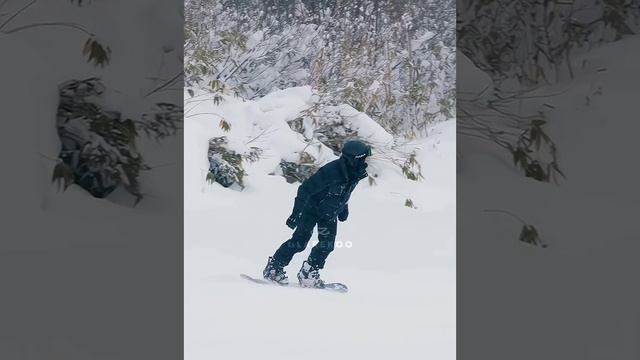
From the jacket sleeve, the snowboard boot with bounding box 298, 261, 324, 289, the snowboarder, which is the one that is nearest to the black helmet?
the snowboarder

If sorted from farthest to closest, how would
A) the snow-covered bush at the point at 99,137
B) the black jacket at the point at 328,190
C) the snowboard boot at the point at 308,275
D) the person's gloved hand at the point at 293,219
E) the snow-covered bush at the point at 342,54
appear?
the snow-covered bush at the point at 342,54
the snowboard boot at the point at 308,275
the person's gloved hand at the point at 293,219
the black jacket at the point at 328,190
the snow-covered bush at the point at 99,137

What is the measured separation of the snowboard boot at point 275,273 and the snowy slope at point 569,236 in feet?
9.18

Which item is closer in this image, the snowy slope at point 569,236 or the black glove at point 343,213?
the snowy slope at point 569,236

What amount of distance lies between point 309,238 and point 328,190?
1.34 ft

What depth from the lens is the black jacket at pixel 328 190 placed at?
3.61 meters

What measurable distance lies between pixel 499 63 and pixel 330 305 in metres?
2.97

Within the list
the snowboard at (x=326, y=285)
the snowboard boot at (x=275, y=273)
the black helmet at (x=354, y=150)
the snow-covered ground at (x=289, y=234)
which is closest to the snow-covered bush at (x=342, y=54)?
the snow-covered ground at (x=289, y=234)

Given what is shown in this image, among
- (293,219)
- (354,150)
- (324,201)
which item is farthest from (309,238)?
(354,150)

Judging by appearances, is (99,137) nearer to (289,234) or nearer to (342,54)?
(289,234)

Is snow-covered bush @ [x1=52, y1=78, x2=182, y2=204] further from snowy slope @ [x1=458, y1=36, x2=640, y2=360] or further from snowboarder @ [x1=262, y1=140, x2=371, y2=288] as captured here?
snowboarder @ [x1=262, y1=140, x2=371, y2=288]

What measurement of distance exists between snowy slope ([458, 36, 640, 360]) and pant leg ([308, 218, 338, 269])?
2280mm

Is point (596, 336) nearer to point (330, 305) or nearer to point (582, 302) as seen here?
point (582, 302)

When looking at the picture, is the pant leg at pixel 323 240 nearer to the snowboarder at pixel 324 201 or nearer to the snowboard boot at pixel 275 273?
the snowboarder at pixel 324 201

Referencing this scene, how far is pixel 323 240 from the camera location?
160 inches
